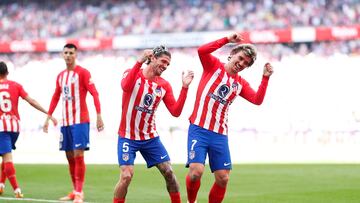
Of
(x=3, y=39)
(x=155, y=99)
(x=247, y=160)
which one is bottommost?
(x=247, y=160)

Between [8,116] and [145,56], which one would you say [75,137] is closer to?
[8,116]

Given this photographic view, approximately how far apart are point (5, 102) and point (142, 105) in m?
4.45

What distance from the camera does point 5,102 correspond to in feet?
46.8

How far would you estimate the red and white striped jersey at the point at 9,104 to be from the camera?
14.2 meters

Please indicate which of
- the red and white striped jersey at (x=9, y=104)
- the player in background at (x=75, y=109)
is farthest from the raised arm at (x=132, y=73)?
the red and white striped jersey at (x=9, y=104)

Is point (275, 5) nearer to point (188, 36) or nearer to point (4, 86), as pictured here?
point (188, 36)

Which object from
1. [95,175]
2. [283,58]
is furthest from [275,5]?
[95,175]

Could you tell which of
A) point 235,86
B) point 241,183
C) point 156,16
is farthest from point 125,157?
point 156,16

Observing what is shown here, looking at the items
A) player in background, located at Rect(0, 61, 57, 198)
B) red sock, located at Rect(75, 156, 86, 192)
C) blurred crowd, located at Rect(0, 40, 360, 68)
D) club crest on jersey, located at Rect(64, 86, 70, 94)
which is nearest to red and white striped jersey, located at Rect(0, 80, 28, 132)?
player in background, located at Rect(0, 61, 57, 198)

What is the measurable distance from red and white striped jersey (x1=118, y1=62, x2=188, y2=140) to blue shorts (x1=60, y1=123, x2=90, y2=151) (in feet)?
8.43

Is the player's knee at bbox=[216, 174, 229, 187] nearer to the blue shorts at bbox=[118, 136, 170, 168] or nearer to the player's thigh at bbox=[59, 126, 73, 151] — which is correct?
the blue shorts at bbox=[118, 136, 170, 168]

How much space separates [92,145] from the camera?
3216 cm

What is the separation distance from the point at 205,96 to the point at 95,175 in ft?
29.4

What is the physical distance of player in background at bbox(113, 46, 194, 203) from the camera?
33.8 feet
